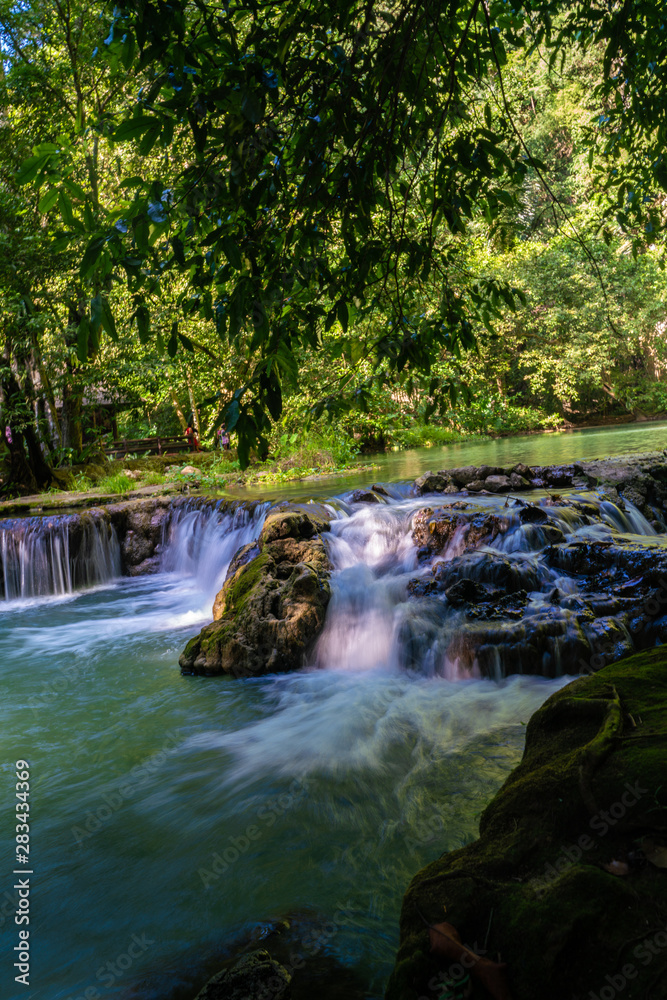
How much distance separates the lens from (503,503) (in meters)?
9.00

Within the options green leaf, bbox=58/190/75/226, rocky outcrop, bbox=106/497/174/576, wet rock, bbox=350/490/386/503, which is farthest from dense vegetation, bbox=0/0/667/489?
rocky outcrop, bbox=106/497/174/576

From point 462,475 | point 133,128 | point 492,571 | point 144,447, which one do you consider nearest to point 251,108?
point 133,128

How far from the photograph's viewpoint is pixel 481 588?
6.58 metres

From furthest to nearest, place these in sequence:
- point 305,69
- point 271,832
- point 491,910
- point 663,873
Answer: point 271,832
point 305,69
point 491,910
point 663,873

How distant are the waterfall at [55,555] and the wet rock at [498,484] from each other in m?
7.64

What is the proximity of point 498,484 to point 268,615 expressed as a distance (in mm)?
5718

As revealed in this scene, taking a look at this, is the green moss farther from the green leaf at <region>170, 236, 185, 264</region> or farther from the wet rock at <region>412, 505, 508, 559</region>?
the green leaf at <region>170, 236, 185, 264</region>

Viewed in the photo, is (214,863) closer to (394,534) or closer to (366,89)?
(366,89)

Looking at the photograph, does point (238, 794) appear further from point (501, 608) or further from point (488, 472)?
point (488, 472)

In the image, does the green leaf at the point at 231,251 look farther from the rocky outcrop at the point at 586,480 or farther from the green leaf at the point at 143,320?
the rocky outcrop at the point at 586,480

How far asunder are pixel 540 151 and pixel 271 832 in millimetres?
37669

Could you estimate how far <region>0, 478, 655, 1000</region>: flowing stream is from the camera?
9.52 ft

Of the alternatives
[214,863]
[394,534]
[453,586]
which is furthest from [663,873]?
[394,534]

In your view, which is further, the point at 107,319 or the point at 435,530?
the point at 435,530
